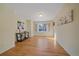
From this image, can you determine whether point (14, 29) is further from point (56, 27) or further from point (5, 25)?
point (56, 27)

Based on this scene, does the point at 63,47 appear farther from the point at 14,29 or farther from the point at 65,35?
the point at 14,29

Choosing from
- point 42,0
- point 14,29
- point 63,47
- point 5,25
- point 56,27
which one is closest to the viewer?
point 42,0

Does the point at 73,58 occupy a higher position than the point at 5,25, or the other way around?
the point at 5,25

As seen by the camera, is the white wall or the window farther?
the window

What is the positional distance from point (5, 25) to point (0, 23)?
18 centimetres

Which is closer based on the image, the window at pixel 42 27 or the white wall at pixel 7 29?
the white wall at pixel 7 29

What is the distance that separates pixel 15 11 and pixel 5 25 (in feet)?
1.05

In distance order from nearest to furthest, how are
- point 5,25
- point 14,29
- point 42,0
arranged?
Result: point 42,0, point 5,25, point 14,29

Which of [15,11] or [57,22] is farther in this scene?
[57,22]

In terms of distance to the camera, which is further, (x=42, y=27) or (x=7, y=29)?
(x=42, y=27)

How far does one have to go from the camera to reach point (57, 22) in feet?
8.41

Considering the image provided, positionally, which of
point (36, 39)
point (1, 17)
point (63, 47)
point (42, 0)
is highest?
point (42, 0)

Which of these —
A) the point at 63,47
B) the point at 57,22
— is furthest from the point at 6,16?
the point at 63,47

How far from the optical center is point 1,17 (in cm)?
184
